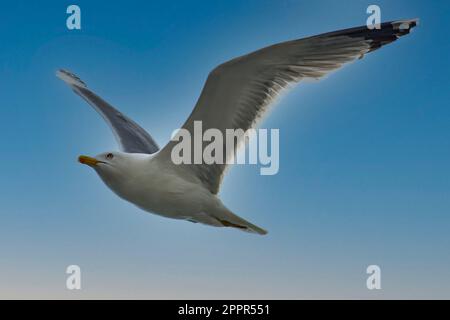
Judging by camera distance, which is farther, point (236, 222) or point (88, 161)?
point (236, 222)

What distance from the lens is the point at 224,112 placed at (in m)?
2.67

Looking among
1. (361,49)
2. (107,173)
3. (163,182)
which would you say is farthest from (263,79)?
(107,173)

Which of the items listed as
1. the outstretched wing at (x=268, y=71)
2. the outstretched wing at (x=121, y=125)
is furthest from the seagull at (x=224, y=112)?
the outstretched wing at (x=121, y=125)

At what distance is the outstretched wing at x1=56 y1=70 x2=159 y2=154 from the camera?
10.9 feet

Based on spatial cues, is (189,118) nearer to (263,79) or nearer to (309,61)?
(263,79)

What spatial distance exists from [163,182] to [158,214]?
0.16 metres

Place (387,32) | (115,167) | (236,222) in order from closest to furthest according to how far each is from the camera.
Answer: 1. (387,32)
2. (115,167)
3. (236,222)

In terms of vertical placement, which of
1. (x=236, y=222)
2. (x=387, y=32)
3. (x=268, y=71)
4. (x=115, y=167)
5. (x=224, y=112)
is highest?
(x=387, y=32)

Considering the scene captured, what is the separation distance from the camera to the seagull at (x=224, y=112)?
248cm

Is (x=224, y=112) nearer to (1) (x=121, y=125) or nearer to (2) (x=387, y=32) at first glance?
(2) (x=387, y=32)

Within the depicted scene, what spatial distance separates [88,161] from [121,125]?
0.83 m

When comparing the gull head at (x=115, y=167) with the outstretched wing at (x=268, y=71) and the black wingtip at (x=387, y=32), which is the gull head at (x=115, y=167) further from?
the black wingtip at (x=387, y=32)

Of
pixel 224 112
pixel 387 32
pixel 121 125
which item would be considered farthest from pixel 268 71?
pixel 121 125

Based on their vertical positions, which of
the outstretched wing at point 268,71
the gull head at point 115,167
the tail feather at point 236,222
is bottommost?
the tail feather at point 236,222
